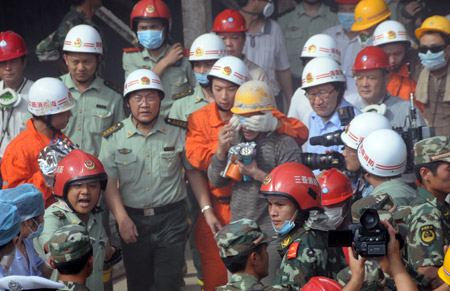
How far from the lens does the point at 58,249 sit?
468 centimetres

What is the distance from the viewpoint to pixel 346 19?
10328mm

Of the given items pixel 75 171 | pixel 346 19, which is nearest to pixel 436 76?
pixel 346 19

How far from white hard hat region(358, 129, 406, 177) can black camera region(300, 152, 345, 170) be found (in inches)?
22.5

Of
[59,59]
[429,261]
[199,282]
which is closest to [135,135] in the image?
[199,282]

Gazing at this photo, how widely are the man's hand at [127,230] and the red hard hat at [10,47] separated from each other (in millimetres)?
2904

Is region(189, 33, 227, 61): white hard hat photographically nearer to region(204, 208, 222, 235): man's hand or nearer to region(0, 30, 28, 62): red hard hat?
region(204, 208, 222, 235): man's hand

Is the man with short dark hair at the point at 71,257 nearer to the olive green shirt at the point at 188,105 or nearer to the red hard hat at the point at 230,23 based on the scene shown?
the olive green shirt at the point at 188,105

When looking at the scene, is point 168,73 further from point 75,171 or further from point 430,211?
point 430,211

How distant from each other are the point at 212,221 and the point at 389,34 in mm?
3478

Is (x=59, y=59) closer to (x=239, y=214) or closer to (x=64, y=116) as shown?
(x=64, y=116)

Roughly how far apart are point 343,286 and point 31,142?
402 centimetres

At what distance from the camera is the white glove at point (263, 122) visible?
6.80 metres

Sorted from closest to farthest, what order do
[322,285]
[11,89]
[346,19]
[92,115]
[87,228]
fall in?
[322,285]
[87,228]
[92,115]
[11,89]
[346,19]

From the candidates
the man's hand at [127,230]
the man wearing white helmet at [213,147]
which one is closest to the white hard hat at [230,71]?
the man wearing white helmet at [213,147]
